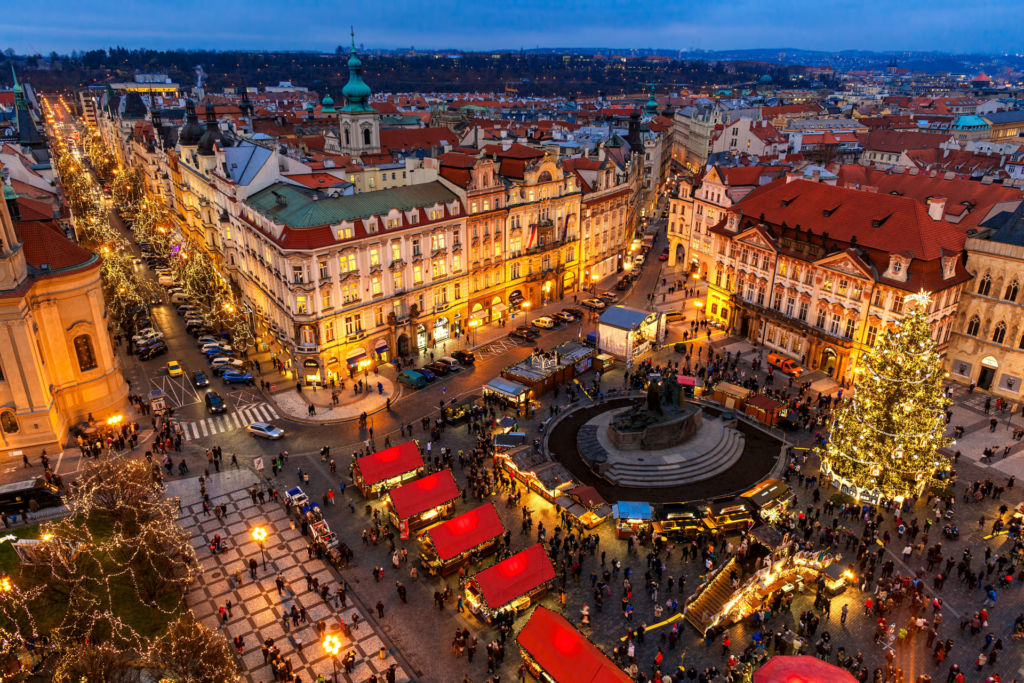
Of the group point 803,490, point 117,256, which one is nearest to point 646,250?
point 803,490

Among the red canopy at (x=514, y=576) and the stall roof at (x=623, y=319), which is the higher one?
the stall roof at (x=623, y=319)

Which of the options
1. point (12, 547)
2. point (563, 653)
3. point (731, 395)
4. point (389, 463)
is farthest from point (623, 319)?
point (12, 547)

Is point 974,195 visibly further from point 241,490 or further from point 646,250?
point 241,490

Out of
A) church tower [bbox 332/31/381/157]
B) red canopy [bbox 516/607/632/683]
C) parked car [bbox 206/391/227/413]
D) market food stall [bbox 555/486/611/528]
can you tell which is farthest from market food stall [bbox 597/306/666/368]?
church tower [bbox 332/31/381/157]

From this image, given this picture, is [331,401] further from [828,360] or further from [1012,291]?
[1012,291]

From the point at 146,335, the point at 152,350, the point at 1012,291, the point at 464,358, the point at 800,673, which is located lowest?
the point at 464,358

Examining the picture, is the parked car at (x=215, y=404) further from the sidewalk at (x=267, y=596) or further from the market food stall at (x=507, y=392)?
the market food stall at (x=507, y=392)

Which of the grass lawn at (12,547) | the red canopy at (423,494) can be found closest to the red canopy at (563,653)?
the red canopy at (423,494)
